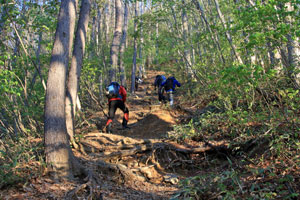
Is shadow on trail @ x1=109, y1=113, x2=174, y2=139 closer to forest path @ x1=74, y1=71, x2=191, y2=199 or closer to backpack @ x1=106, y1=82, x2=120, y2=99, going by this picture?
forest path @ x1=74, y1=71, x2=191, y2=199

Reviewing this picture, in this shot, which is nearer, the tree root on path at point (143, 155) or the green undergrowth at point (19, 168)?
the green undergrowth at point (19, 168)

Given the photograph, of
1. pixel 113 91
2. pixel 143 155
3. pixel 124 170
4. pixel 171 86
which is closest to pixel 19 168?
pixel 124 170

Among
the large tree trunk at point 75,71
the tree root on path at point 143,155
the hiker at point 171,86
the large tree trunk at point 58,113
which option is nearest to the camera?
the large tree trunk at point 58,113

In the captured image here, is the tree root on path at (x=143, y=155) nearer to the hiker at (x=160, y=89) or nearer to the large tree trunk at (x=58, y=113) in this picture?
the large tree trunk at (x=58, y=113)

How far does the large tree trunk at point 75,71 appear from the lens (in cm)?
708

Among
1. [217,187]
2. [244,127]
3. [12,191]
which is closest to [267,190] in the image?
[217,187]

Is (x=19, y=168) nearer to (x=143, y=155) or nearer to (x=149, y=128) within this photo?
(x=143, y=155)

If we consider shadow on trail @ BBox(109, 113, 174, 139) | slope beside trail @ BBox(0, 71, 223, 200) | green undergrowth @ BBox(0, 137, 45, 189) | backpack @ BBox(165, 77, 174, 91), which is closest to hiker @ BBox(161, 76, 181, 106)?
backpack @ BBox(165, 77, 174, 91)

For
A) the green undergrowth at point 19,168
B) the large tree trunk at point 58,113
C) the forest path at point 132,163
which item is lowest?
the forest path at point 132,163

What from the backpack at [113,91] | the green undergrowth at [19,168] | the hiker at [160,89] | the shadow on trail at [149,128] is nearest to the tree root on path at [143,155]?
the green undergrowth at [19,168]

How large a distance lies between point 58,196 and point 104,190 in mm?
882

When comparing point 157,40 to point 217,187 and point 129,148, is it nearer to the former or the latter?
point 129,148

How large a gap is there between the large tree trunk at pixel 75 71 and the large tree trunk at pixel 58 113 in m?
1.68

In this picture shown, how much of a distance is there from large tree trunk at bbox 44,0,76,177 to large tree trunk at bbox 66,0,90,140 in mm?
1677
